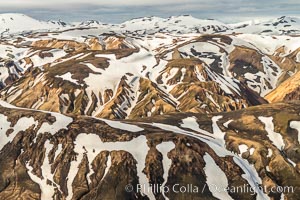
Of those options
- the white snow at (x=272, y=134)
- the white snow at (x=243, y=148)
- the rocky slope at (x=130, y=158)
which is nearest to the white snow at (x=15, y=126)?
the rocky slope at (x=130, y=158)

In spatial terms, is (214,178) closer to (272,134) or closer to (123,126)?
(123,126)

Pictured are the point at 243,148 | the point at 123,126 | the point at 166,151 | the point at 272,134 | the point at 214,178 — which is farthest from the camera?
the point at 272,134

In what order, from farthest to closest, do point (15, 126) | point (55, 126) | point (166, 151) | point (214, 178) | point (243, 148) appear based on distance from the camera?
1. point (15, 126)
2. point (243, 148)
3. point (55, 126)
4. point (166, 151)
5. point (214, 178)

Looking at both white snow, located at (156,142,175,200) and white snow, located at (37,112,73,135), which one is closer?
white snow, located at (156,142,175,200)

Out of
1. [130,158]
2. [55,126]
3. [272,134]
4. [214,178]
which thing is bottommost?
[272,134]

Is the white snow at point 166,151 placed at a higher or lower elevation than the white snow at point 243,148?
higher

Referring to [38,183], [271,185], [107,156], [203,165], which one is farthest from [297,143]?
[38,183]

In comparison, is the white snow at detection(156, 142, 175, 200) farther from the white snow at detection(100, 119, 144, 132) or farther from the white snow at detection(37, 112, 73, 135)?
the white snow at detection(37, 112, 73, 135)

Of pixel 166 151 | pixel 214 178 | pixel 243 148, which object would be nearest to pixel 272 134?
pixel 243 148

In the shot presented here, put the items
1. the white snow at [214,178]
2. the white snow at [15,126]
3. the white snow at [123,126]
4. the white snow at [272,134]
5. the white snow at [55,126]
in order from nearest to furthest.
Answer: the white snow at [214,178] → the white snow at [123,126] → the white snow at [55,126] → the white snow at [15,126] → the white snow at [272,134]

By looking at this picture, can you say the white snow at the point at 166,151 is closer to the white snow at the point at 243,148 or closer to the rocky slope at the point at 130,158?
the rocky slope at the point at 130,158

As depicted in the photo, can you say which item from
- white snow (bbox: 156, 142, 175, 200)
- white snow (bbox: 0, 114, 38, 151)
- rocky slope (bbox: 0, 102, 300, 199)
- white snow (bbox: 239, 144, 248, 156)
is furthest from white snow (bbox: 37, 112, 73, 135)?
white snow (bbox: 239, 144, 248, 156)

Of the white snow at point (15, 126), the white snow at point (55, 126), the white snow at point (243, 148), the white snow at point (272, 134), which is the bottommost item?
the white snow at point (272, 134)
